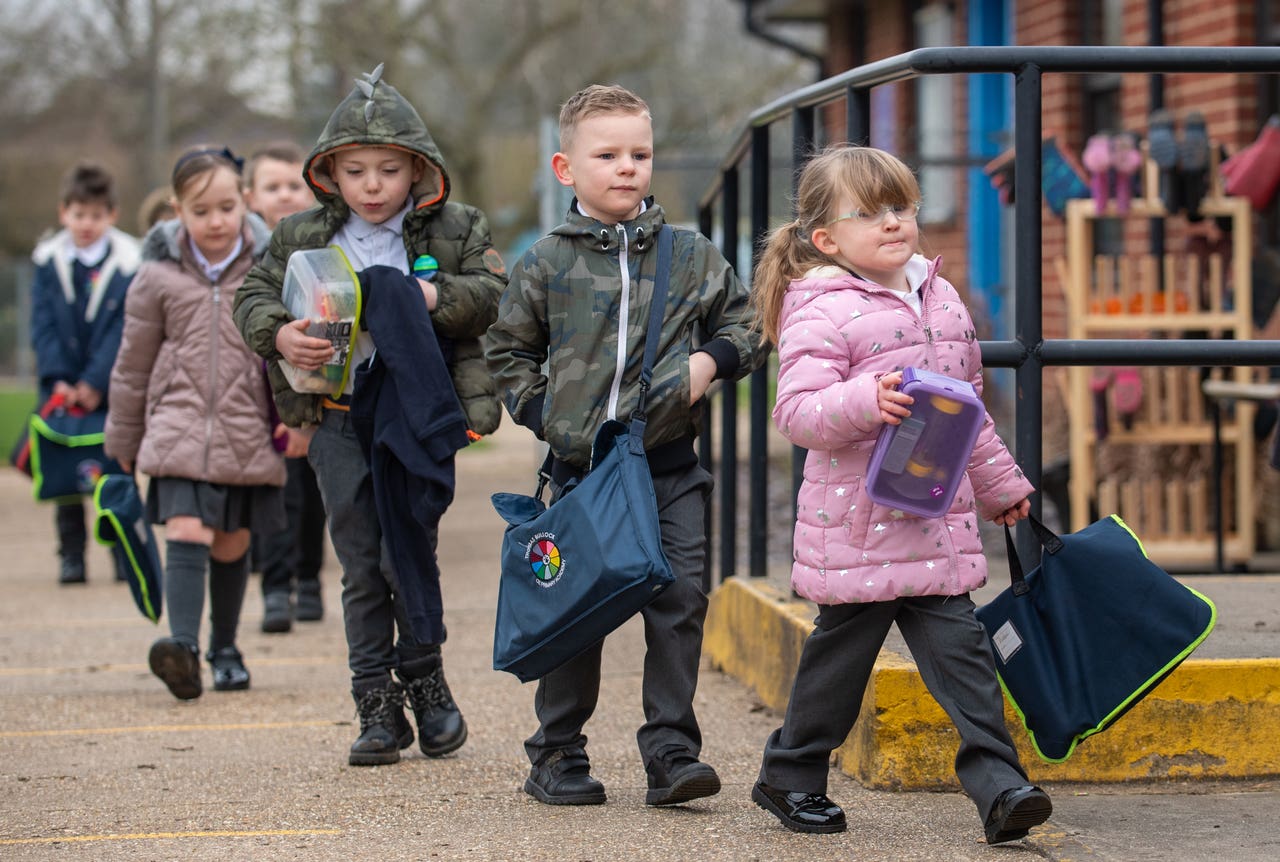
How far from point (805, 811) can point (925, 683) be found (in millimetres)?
350

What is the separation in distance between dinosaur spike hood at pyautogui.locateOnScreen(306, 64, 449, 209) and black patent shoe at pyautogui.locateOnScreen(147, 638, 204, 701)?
148 cm

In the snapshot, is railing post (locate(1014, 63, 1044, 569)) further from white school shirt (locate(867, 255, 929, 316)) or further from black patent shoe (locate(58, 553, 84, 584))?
black patent shoe (locate(58, 553, 84, 584))

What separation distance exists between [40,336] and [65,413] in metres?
0.37

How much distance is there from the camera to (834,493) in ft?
11.5

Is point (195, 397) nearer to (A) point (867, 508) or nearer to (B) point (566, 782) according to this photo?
(B) point (566, 782)

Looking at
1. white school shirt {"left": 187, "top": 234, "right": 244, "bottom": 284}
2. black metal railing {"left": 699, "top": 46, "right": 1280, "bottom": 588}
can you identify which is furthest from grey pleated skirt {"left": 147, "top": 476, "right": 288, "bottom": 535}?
black metal railing {"left": 699, "top": 46, "right": 1280, "bottom": 588}

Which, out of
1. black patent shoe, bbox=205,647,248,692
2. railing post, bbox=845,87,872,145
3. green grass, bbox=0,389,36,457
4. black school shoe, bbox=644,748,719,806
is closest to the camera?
black school shoe, bbox=644,748,719,806

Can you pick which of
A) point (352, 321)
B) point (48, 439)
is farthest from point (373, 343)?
point (48, 439)

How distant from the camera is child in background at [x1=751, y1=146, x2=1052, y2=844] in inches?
134

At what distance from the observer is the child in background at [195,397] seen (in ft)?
17.5

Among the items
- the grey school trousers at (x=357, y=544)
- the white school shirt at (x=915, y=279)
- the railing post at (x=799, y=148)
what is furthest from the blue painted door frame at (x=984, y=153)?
the white school shirt at (x=915, y=279)

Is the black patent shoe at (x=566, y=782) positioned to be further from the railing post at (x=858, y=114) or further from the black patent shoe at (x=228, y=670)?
the black patent shoe at (x=228, y=670)

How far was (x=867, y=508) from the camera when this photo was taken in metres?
3.46

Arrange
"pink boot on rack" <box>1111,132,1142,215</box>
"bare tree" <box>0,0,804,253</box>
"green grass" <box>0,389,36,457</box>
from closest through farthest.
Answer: "pink boot on rack" <box>1111,132,1142,215</box>, "green grass" <box>0,389,36,457</box>, "bare tree" <box>0,0,804,253</box>
